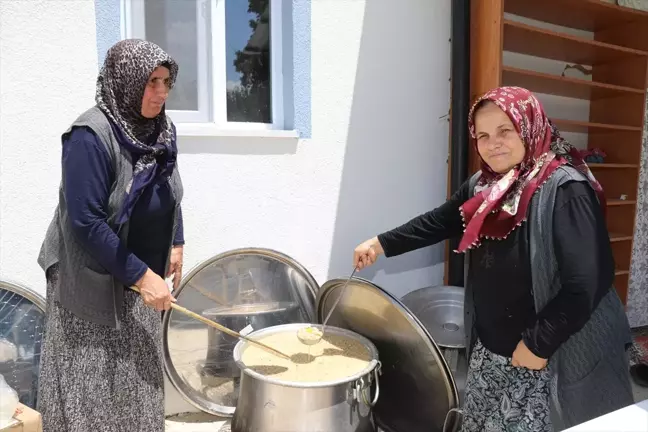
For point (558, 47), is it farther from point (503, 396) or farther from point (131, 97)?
point (131, 97)

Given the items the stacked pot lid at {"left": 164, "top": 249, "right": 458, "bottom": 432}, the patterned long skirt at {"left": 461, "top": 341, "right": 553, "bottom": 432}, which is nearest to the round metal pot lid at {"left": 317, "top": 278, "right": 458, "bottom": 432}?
the stacked pot lid at {"left": 164, "top": 249, "right": 458, "bottom": 432}

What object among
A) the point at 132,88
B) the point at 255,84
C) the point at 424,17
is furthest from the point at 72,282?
the point at 424,17

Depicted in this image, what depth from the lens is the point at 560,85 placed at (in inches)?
123

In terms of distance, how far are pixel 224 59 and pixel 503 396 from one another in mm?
2023

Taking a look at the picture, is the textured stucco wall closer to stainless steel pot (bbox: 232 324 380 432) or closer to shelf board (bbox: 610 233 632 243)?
stainless steel pot (bbox: 232 324 380 432)

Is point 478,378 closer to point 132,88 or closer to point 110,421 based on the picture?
point 110,421

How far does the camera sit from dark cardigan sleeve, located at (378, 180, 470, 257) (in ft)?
5.56

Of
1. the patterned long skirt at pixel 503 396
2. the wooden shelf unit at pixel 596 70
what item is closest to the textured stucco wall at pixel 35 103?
the patterned long skirt at pixel 503 396

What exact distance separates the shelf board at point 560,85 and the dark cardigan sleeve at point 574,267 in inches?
64.2

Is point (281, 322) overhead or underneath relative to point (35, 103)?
underneath

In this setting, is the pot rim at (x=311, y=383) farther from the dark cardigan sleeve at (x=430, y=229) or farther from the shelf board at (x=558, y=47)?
the shelf board at (x=558, y=47)

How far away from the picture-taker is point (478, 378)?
57.4 inches

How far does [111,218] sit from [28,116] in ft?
2.95

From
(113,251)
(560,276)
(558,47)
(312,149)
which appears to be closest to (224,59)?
(312,149)
